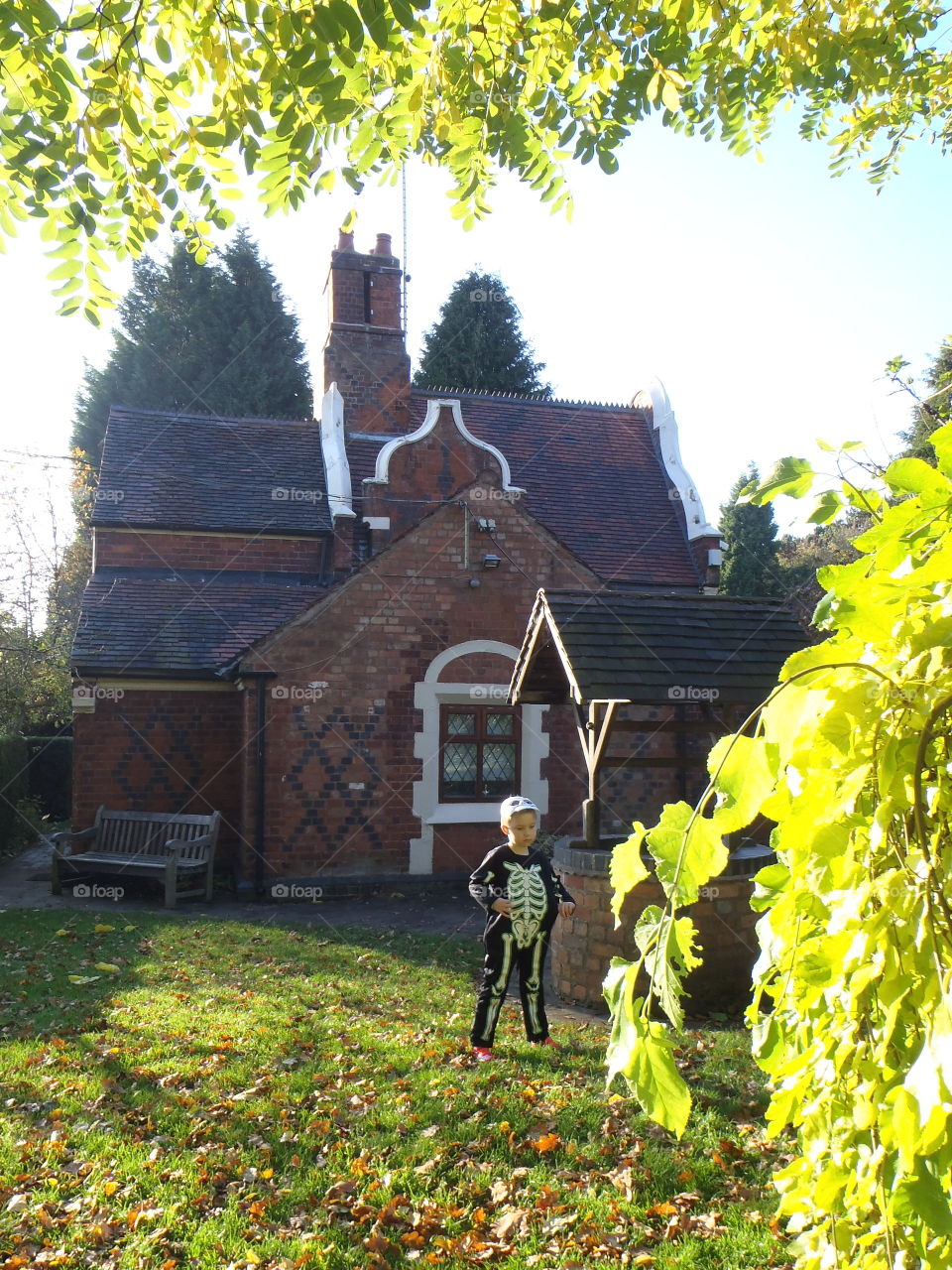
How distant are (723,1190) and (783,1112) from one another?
3752 millimetres

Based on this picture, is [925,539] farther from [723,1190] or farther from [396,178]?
[396,178]

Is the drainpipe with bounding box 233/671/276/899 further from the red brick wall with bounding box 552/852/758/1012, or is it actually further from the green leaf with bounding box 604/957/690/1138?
the green leaf with bounding box 604/957/690/1138

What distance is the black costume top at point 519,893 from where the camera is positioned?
20.2 ft

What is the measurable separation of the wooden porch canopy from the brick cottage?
3.88m

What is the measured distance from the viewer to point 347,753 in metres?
12.6

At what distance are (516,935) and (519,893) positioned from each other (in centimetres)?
28

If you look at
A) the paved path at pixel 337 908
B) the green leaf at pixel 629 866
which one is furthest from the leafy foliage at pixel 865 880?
the paved path at pixel 337 908

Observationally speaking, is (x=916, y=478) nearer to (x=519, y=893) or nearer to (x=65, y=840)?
(x=519, y=893)

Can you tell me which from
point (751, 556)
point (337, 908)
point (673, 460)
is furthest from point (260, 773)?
point (751, 556)

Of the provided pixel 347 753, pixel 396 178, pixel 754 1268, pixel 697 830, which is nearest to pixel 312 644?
pixel 347 753

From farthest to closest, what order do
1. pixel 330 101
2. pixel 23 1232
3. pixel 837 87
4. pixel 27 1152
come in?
1. pixel 837 87
2. pixel 27 1152
3. pixel 23 1232
4. pixel 330 101

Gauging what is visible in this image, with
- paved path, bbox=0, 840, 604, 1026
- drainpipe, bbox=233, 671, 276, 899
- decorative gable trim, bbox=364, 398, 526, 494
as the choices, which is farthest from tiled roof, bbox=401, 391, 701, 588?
paved path, bbox=0, 840, 604, 1026

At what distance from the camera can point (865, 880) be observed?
1104 mm

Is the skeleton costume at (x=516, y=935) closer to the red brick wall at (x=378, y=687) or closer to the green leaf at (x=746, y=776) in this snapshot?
the green leaf at (x=746, y=776)
